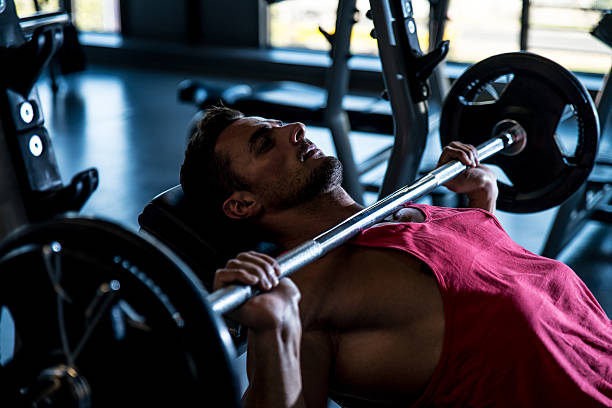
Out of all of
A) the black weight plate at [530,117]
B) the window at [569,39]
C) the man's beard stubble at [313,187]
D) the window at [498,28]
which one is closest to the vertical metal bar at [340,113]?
the black weight plate at [530,117]

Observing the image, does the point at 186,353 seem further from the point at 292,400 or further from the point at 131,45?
the point at 131,45

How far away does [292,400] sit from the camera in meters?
0.96

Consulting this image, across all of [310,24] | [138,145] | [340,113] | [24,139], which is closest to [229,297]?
[24,139]

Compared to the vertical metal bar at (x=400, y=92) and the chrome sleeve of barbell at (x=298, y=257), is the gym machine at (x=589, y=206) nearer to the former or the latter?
the vertical metal bar at (x=400, y=92)

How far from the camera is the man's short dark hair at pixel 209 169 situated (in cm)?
138

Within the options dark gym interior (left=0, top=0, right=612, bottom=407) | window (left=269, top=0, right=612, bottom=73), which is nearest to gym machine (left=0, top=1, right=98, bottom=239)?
dark gym interior (left=0, top=0, right=612, bottom=407)

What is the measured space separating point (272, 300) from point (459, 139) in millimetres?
1292

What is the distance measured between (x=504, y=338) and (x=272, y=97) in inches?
86.9

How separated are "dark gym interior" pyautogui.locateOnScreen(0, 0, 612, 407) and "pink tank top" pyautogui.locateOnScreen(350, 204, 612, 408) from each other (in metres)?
0.10

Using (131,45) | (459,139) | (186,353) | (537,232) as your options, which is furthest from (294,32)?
(186,353)

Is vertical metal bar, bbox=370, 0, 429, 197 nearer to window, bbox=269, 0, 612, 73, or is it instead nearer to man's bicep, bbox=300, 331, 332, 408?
man's bicep, bbox=300, 331, 332, 408

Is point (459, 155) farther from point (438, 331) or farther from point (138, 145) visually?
point (138, 145)

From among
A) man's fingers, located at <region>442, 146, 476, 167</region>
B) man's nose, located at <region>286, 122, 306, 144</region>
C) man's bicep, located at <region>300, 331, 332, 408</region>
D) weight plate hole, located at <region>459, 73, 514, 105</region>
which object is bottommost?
man's bicep, located at <region>300, 331, 332, 408</region>

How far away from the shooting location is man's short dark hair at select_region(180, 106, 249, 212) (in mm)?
1378
